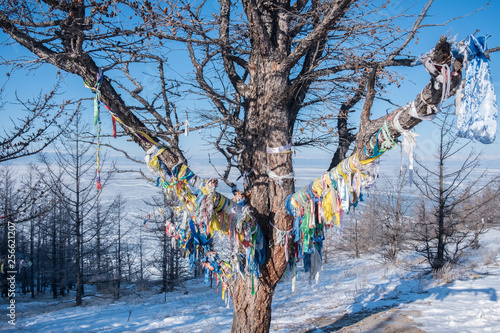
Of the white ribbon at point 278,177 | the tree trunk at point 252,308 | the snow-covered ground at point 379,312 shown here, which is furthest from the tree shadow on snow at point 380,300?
the white ribbon at point 278,177

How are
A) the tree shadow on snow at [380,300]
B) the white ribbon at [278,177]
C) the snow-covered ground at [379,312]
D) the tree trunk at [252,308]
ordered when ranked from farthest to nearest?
the tree shadow on snow at [380,300]
the snow-covered ground at [379,312]
the tree trunk at [252,308]
the white ribbon at [278,177]

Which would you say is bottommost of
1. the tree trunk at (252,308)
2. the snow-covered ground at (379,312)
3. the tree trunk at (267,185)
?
the snow-covered ground at (379,312)

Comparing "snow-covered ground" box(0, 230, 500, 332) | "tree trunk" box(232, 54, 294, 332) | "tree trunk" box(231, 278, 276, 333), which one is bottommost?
"snow-covered ground" box(0, 230, 500, 332)

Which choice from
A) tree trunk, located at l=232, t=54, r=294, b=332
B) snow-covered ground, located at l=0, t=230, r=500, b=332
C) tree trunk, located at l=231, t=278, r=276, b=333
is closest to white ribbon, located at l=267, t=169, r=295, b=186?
tree trunk, located at l=232, t=54, r=294, b=332

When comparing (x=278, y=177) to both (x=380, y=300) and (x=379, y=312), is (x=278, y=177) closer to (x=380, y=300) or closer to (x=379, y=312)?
(x=379, y=312)

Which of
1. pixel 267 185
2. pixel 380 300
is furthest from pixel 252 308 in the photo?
pixel 380 300

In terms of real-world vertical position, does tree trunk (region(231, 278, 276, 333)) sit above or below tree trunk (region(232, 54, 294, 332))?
below

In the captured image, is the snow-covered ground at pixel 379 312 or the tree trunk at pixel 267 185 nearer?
the tree trunk at pixel 267 185

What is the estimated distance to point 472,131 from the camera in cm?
188

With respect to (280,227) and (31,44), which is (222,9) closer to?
(31,44)

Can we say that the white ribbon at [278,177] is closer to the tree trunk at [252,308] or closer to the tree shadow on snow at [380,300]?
the tree trunk at [252,308]

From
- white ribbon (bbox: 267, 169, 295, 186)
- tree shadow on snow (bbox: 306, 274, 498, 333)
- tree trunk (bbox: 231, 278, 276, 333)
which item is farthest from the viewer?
tree shadow on snow (bbox: 306, 274, 498, 333)

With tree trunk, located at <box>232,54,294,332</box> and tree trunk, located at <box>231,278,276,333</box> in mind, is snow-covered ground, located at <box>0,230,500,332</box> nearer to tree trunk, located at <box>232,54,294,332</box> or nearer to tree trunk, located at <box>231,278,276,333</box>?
tree trunk, located at <box>231,278,276,333</box>

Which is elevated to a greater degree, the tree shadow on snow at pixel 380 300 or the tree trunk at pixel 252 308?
the tree trunk at pixel 252 308
